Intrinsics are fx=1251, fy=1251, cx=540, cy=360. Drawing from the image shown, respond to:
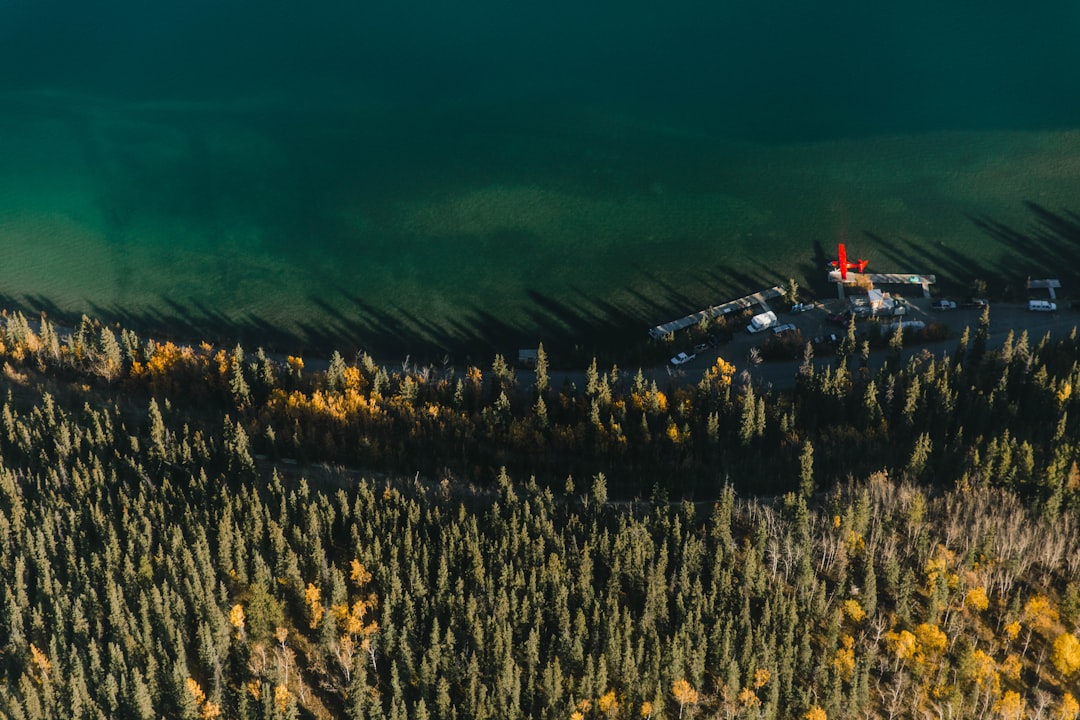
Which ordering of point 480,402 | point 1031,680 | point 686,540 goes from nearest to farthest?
1. point 1031,680
2. point 686,540
3. point 480,402

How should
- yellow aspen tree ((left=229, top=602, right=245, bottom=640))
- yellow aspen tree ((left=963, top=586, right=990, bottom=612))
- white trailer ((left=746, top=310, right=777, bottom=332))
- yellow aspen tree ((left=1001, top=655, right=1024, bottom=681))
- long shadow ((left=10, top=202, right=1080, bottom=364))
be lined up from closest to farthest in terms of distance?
1. yellow aspen tree ((left=1001, top=655, right=1024, bottom=681))
2. yellow aspen tree ((left=229, top=602, right=245, bottom=640))
3. yellow aspen tree ((left=963, top=586, right=990, bottom=612))
4. white trailer ((left=746, top=310, right=777, bottom=332))
5. long shadow ((left=10, top=202, right=1080, bottom=364))

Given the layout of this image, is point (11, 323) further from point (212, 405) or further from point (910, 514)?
point (910, 514)

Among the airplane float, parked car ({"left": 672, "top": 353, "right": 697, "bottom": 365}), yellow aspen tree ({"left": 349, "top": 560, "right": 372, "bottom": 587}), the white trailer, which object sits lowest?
yellow aspen tree ({"left": 349, "top": 560, "right": 372, "bottom": 587})

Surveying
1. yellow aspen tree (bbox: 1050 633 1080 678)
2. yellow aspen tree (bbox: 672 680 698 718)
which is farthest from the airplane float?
yellow aspen tree (bbox: 672 680 698 718)

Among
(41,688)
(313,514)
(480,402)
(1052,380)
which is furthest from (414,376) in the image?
(1052,380)

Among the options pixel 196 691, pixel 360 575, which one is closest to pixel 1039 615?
pixel 360 575

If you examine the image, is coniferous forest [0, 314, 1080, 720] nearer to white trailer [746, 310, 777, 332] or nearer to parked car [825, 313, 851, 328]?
white trailer [746, 310, 777, 332]
